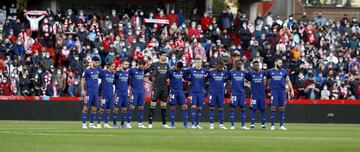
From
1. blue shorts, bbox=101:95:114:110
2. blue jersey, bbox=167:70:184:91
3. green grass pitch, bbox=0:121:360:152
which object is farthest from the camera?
blue jersey, bbox=167:70:184:91

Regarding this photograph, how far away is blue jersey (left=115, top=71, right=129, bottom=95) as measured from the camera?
32.1 m

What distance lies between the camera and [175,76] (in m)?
31.9

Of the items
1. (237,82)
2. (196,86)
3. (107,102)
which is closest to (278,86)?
(237,82)

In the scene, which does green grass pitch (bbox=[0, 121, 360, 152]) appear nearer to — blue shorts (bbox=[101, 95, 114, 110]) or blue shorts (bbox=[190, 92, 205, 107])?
blue shorts (bbox=[101, 95, 114, 110])

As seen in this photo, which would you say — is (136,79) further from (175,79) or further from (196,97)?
(196,97)

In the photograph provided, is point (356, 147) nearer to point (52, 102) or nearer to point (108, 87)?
point (108, 87)

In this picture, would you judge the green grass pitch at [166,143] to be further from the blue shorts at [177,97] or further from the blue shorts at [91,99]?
Answer: the blue shorts at [177,97]

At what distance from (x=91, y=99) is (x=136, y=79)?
6.53 feet

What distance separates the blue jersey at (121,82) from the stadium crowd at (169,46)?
9120 millimetres

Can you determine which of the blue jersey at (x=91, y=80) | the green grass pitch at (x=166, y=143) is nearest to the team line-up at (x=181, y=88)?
the blue jersey at (x=91, y=80)

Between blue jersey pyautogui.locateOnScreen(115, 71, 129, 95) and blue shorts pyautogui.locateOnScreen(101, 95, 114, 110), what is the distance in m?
0.44

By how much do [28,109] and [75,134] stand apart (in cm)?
1515

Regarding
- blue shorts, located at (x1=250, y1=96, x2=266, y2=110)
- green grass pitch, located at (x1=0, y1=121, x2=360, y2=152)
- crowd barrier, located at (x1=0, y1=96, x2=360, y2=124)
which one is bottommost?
crowd barrier, located at (x1=0, y1=96, x2=360, y2=124)

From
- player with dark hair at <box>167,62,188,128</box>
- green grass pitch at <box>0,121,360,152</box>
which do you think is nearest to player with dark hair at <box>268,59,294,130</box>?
player with dark hair at <box>167,62,188,128</box>
